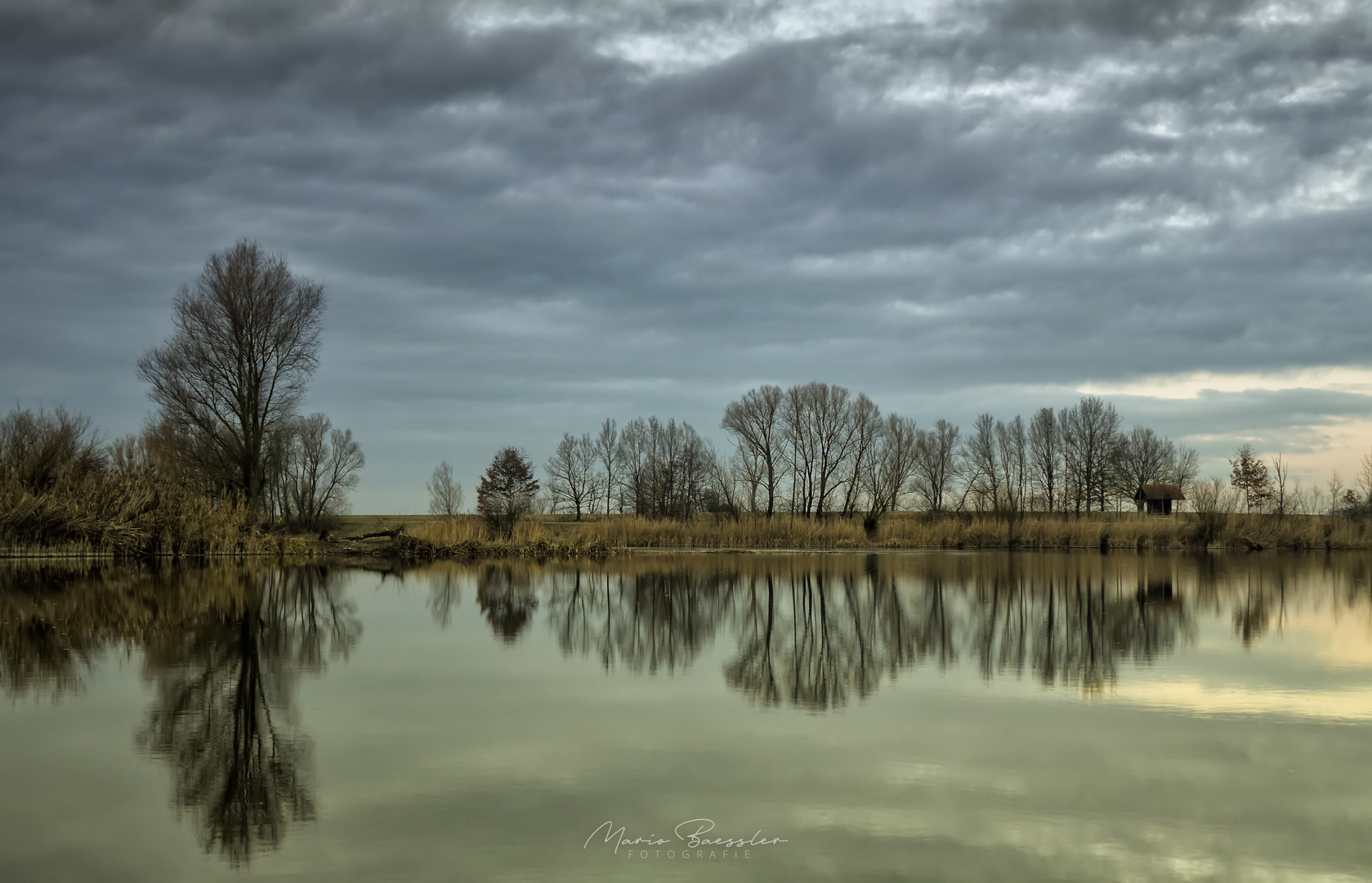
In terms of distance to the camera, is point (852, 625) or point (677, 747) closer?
point (677, 747)

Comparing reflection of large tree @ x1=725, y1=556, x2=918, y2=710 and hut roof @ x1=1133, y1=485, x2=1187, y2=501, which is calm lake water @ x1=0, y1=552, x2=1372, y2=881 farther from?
hut roof @ x1=1133, y1=485, x2=1187, y2=501

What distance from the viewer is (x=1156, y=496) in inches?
3012

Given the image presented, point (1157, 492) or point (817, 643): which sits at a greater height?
point (1157, 492)

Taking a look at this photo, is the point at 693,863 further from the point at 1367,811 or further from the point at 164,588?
the point at 164,588

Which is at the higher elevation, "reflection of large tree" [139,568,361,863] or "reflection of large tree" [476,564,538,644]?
"reflection of large tree" [139,568,361,863]

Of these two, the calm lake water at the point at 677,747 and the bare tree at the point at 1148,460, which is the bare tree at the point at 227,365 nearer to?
the calm lake water at the point at 677,747

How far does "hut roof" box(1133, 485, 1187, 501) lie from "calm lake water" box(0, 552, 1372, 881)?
66.7m

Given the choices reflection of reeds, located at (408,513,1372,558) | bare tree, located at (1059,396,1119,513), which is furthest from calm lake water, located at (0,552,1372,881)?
bare tree, located at (1059,396,1119,513)

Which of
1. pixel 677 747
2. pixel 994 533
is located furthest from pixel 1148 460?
pixel 677 747

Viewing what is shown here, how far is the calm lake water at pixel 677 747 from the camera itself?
4258 mm

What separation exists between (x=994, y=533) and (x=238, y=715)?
124 ft

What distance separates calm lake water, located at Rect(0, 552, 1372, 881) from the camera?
4258mm

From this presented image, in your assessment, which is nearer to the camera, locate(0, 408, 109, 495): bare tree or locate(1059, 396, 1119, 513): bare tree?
locate(0, 408, 109, 495): bare tree

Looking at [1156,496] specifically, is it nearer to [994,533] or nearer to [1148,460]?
[1148,460]
